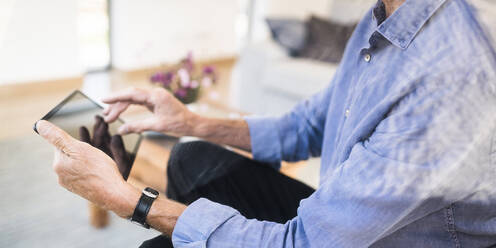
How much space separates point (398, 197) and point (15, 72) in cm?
267

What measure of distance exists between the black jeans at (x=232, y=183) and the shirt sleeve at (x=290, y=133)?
36 millimetres

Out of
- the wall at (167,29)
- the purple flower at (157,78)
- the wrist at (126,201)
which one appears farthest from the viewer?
the wall at (167,29)

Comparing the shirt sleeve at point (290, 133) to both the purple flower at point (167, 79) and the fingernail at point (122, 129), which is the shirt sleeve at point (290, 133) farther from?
the purple flower at point (167, 79)

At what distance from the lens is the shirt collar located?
1.57 ft

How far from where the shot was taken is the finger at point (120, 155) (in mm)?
643

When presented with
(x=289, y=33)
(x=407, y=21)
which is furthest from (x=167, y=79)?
(x=289, y=33)

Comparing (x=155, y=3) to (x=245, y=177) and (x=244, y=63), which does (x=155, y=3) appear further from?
(x=245, y=177)

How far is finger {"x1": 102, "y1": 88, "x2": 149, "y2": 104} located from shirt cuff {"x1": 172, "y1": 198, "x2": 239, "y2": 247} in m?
0.33

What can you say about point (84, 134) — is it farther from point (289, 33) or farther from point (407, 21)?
point (289, 33)

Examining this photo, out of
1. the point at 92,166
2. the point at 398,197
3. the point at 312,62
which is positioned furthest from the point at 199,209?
the point at 312,62

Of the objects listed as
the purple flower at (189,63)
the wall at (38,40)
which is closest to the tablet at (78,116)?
the purple flower at (189,63)

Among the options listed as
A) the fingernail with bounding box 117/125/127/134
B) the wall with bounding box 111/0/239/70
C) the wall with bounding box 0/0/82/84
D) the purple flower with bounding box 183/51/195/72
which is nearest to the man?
the fingernail with bounding box 117/125/127/134

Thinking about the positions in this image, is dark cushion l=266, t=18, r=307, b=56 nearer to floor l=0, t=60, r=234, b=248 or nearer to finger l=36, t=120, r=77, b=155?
floor l=0, t=60, r=234, b=248

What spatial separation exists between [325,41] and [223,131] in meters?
1.53
